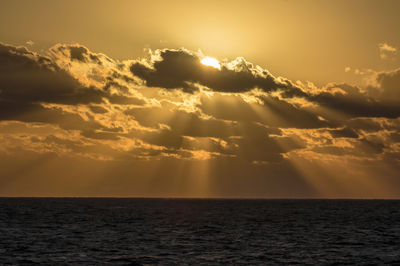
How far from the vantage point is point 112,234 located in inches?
2901

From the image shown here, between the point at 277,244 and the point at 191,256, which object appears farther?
the point at 277,244

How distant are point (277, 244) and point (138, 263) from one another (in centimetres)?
2190

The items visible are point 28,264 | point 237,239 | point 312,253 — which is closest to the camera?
point 28,264

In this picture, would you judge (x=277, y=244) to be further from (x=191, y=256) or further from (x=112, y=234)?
(x=112, y=234)

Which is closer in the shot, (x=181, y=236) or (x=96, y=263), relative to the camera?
(x=96, y=263)

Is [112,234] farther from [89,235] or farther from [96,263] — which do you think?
[96,263]

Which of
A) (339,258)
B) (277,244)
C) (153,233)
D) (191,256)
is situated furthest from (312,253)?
(153,233)

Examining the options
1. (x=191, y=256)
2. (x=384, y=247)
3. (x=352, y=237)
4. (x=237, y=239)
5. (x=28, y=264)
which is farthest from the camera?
(x=352, y=237)

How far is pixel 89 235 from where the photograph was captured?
236ft

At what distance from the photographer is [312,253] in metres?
54.3

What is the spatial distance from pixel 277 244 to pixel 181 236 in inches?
565

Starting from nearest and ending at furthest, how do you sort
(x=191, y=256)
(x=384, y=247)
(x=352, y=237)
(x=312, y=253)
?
(x=191, y=256)
(x=312, y=253)
(x=384, y=247)
(x=352, y=237)

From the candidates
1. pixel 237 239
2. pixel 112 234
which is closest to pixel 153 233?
pixel 112 234

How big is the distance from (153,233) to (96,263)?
96.9 ft
